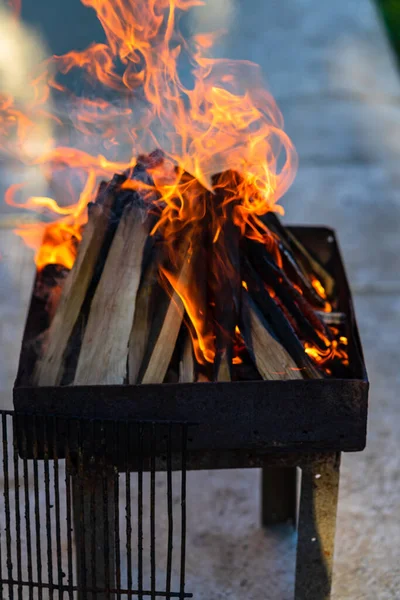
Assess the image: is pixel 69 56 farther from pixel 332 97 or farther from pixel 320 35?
pixel 320 35

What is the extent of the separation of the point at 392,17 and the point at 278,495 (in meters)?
8.90

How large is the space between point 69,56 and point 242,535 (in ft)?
6.68

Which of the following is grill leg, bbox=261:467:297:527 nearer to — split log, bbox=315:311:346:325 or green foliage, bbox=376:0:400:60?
split log, bbox=315:311:346:325

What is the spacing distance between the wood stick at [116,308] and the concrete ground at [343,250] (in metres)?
1.08

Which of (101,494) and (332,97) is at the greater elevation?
(332,97)

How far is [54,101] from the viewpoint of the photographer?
27.0 ft

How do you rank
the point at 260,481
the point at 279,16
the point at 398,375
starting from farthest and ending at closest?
the point at 279,16
the point at 398,375
the point at 260,481

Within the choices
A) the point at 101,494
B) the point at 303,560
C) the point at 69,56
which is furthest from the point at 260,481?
the point at 69,56

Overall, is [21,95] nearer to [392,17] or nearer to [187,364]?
[392,17]

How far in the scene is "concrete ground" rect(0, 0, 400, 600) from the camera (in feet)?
11.1

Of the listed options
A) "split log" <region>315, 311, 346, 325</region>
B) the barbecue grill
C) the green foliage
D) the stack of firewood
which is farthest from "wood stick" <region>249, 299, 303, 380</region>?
the green foliage

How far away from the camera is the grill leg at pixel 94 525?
253 cm

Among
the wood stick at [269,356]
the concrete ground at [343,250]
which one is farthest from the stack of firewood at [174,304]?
the concrete ground at [343,250]

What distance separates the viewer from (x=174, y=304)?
2.68 meters
